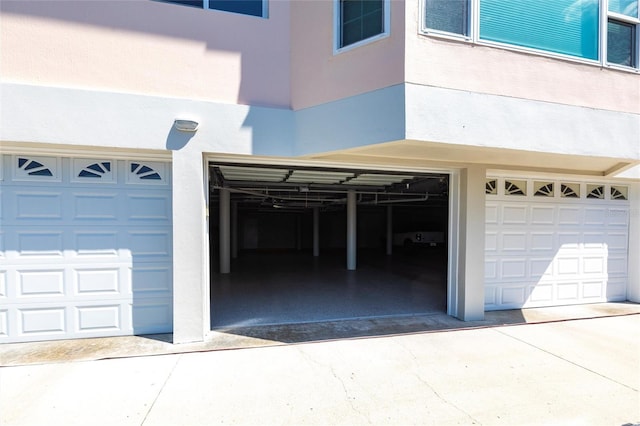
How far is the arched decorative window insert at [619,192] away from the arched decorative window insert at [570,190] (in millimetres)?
1024

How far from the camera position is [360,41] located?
4.00 m

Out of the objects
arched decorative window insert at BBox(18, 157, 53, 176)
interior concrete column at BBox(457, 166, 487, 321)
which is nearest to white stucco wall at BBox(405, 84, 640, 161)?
interior concrete column at BBox(457, 166, 487, 321)

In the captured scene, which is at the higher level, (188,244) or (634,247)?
(188,244)

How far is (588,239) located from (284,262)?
944 cm

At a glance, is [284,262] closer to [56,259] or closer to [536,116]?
[56,259]

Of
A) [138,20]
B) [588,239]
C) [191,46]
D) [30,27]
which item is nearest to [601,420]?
[588,239]

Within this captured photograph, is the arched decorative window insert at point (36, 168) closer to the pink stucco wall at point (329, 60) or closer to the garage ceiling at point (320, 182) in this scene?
the garage ceiling at point (320, 182)

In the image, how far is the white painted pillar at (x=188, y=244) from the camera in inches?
171

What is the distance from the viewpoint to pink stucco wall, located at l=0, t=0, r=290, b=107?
12.9 feet

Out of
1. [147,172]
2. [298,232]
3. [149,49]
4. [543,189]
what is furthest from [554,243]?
[298,232]

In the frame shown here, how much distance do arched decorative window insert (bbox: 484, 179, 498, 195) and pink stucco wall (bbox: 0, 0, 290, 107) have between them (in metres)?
4.05

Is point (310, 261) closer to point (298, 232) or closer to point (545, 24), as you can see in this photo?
point (298, 232)

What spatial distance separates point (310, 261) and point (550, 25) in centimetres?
1051

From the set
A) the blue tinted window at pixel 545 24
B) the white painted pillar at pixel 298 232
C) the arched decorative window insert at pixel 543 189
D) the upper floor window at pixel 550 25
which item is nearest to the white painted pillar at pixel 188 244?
the upper floor window at pixel 550 25
